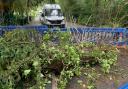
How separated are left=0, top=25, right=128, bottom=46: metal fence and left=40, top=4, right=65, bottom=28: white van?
7.06 metres

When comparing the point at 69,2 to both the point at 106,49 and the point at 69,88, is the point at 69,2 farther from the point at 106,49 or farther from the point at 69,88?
the point at 69,88

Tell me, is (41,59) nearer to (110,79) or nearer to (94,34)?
(110,79)

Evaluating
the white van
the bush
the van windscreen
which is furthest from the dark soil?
the van windscreen

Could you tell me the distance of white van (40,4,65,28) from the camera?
1482cm

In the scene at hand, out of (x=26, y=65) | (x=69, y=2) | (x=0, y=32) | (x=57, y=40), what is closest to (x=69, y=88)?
(x=26, y=65)

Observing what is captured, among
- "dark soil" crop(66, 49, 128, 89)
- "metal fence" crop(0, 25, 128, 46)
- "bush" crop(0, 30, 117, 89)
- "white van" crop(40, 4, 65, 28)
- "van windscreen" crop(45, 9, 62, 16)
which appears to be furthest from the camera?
"van windscreen" crop(45, 9, 62, 16)

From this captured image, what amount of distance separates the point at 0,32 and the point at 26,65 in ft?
6.58

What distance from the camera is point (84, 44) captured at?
7105 mm

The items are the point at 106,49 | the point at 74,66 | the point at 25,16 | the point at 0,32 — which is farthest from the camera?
the point at 25,16

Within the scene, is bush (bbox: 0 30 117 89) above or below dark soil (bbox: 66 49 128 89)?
above

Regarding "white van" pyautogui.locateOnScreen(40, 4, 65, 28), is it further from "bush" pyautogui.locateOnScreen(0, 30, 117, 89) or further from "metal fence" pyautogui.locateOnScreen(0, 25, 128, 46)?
"bush" pyautogui.locateOnScreen(0, 30, 117, 89)

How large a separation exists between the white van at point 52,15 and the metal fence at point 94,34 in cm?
706

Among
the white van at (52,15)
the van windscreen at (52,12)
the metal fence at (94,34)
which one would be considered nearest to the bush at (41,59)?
the metal fence at (94,34)

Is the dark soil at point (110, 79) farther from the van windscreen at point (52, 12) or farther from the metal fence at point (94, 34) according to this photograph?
the van windscreen at point (52, 12)
